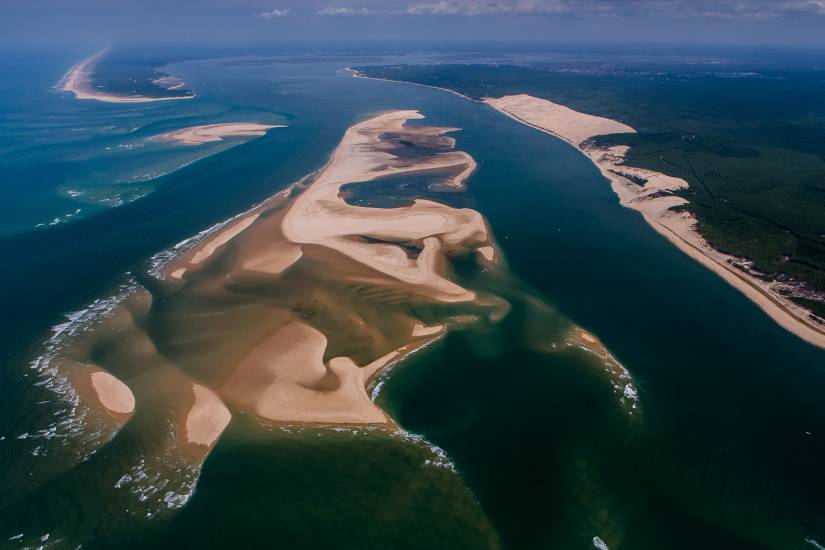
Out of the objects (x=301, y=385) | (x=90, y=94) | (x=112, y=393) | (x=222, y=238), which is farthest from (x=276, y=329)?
(x=90, y=94)

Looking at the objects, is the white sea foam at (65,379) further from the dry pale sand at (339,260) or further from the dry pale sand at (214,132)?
the dry pale sand at (214,132)

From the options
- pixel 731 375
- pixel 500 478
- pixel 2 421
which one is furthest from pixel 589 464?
pixel 2 421

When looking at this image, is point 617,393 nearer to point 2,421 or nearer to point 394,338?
point 394,338

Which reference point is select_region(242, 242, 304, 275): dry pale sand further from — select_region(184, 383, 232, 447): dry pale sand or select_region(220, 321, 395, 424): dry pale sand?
select_region(184, 383, 232, 447): dry pale sand

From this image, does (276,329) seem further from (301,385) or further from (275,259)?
(275,259)

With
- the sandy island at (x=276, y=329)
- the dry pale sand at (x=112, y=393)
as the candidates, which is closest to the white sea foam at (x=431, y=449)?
the sandy island at (x=276, y=329)

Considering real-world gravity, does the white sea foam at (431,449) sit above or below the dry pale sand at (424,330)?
below
